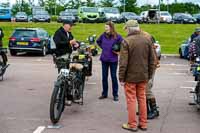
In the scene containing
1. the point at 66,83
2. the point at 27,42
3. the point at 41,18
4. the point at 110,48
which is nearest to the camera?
the point at 66,83

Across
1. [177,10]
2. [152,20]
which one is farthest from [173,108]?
[177,10]

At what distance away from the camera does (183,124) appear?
884 centimetres

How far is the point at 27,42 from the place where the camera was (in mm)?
25828

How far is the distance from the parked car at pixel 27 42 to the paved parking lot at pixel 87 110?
33.7 feet

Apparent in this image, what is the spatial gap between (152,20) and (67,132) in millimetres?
52106

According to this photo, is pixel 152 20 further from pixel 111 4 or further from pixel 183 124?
pixel 183 124

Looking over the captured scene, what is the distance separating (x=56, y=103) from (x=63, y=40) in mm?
2130

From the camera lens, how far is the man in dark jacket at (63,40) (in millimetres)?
10438

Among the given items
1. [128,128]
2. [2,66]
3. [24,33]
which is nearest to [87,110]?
[128,128]

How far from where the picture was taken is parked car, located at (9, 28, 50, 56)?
84.6ft

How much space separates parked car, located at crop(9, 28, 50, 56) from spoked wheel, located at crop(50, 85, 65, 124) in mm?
17134

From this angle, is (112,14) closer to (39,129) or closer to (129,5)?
(129,5)

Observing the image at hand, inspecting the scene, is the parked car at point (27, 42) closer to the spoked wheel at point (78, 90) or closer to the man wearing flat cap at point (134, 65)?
the spoked wheel at point (78, 90)

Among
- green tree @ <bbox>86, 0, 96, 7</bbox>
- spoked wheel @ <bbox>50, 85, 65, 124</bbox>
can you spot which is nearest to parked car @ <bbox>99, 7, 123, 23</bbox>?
green tree @ <bbox>86, 0, 96, 7</bbox>
